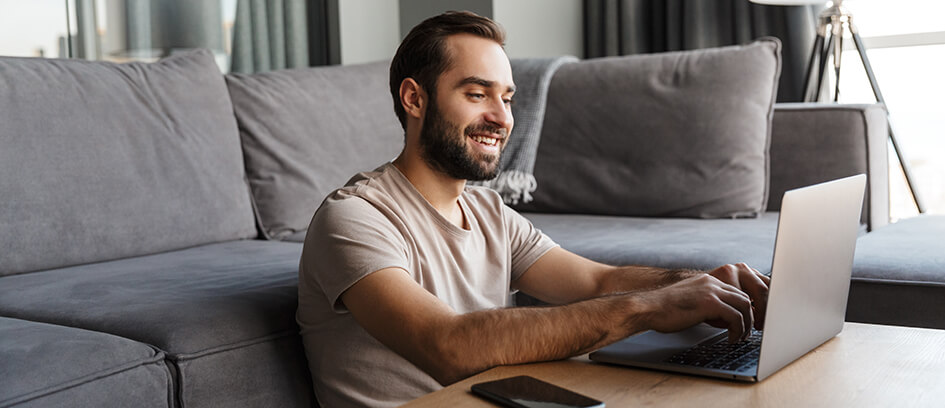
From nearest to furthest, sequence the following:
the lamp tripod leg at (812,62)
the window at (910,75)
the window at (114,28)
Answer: the window at (114,28)
the lamp tripod leg at (812,62)
the window at (910,75)

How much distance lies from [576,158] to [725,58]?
48 centimetres

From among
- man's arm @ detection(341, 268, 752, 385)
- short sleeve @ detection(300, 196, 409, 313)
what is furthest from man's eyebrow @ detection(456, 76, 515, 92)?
man's arm @ detection(341, 268, 752, 385)

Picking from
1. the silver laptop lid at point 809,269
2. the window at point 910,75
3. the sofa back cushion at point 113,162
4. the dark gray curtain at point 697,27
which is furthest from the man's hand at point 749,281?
the window at point 910,75

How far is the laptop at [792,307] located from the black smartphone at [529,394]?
15cm

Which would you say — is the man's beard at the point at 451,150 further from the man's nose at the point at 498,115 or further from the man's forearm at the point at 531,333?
the man's forearm at the point at 531,333

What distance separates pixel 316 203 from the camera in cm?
228

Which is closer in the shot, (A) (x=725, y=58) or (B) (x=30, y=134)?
(B) (x=30, y=134)

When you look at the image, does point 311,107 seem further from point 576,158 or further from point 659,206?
point 659,206

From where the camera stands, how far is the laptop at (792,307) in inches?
34.8

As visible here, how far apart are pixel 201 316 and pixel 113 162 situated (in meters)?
0.67

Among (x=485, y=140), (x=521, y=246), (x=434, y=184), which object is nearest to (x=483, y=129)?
(x=485, y=140)

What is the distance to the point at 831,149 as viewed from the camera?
2.34m

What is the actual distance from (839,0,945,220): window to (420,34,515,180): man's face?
2.53 metres

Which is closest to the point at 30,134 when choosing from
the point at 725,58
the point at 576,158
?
the point at 576,158
